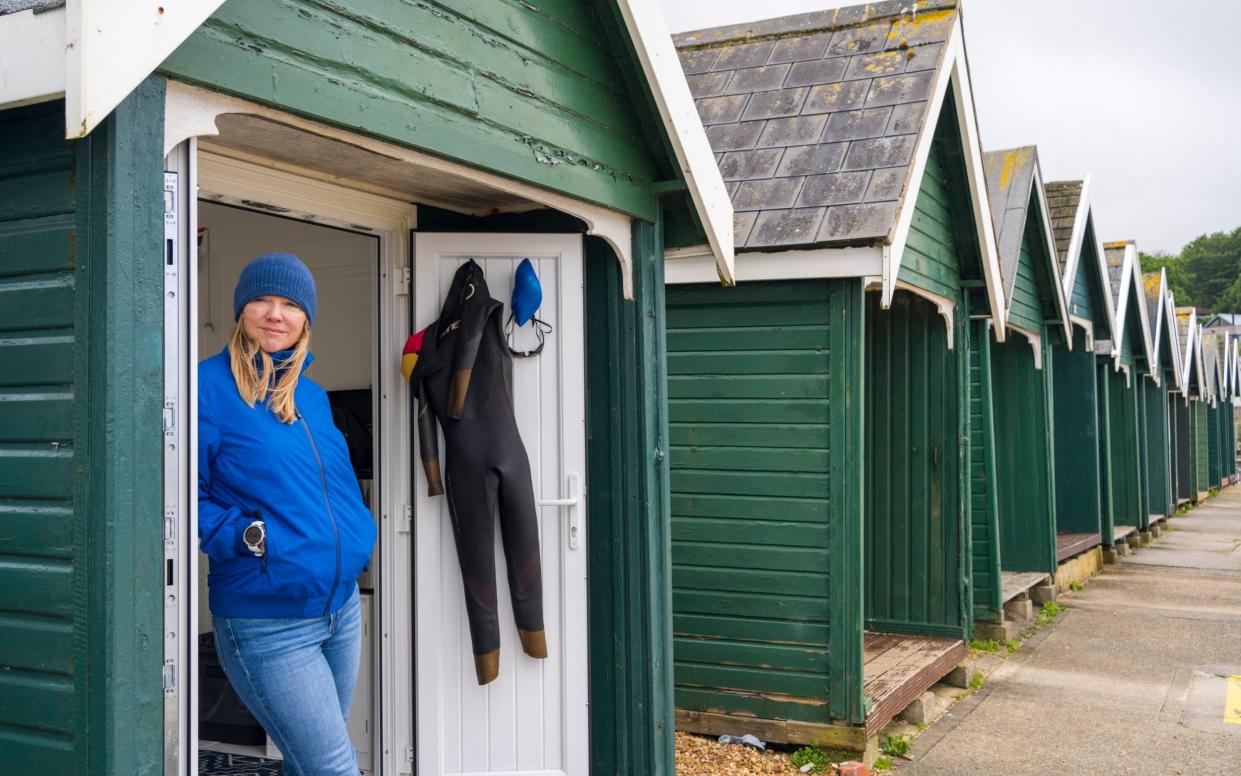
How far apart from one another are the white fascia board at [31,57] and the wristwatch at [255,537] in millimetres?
1090

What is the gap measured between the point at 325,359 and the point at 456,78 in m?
2.04

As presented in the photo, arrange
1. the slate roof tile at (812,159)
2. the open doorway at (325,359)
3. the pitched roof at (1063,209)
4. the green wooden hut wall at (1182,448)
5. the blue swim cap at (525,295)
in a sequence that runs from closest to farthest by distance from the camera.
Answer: the blue swim cap at (525,295), the open doorway at (325,359), the slate roof tile at (812,159), the pitched roof at (1063,209), the green wooden hut wall at (1182,448)

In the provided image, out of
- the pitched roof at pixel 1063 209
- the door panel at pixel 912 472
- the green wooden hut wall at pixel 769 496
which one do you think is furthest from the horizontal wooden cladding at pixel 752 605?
the pitched roof at pixel 1063 209

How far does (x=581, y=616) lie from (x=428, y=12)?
2272mm

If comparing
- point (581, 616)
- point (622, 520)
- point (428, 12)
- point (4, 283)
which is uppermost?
point (428, 12)

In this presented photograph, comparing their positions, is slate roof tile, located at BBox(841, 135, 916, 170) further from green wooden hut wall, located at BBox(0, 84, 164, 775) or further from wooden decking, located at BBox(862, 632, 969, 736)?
green wooden hut wall, located at BBox(0, 84, 164, 775)

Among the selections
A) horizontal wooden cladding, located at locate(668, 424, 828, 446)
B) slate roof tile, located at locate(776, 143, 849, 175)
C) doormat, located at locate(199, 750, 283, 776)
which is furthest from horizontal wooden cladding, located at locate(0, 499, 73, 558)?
slate roof tile, located at locate(776, 143, 849, 175)

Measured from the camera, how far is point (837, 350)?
6.01 meters

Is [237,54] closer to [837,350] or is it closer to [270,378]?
[270,378]

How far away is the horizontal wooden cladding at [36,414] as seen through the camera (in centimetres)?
242

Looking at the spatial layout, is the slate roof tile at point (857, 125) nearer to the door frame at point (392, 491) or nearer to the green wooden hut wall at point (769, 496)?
the green wooden hut wall at point (769, 496)

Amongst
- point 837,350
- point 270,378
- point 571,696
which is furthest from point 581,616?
point 837,350

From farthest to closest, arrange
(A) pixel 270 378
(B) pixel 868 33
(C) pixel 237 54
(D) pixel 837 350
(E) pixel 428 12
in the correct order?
(B) pixel 868 33, (D) pixel 837 350, (E) pixel 428 12, (A) pixel 270 378, (C) pixel 237 54

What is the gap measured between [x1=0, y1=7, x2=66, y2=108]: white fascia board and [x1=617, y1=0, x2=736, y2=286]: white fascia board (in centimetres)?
225
